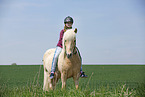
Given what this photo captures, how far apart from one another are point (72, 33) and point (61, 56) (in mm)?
796

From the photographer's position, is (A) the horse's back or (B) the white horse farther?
(A) the horse's back

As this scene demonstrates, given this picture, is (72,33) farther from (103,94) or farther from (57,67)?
(103,94)

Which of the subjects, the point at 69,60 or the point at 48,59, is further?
the point at 48,59

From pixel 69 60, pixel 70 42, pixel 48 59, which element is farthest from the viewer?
pixel 48 59

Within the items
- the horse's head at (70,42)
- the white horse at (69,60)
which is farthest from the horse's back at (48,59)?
the horse's head at (70,42)

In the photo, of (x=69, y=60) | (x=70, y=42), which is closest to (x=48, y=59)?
(x=69, y=60)

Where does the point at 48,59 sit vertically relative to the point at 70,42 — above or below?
below

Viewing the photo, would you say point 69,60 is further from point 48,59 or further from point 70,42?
point 48,59

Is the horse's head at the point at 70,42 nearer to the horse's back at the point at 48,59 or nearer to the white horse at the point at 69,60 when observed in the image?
the white horse at the point at 69,60

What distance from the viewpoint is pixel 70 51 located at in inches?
178

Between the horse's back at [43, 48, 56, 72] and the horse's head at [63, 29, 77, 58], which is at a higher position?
the horse's head at [63, 29, 77, 58]

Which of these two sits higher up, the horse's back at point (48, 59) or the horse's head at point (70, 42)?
the horse's head at point (70, 42)

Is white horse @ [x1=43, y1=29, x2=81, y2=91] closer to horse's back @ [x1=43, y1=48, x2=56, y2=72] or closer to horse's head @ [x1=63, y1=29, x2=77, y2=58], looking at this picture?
horse's head @ [x1=63, y1=29, x2=77, y2=58]

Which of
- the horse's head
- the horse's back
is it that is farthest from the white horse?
the horse's back
